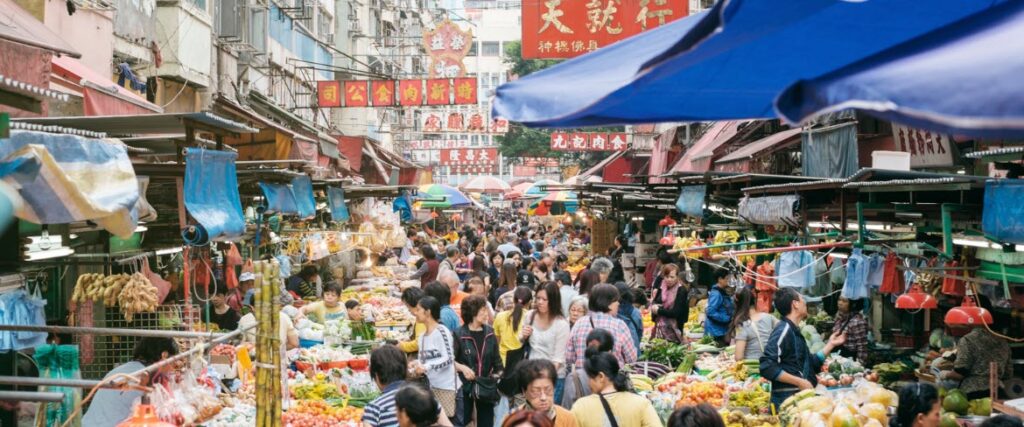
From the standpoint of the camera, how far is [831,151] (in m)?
11.5

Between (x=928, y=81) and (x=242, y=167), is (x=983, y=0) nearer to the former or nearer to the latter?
(x=928, y=81)

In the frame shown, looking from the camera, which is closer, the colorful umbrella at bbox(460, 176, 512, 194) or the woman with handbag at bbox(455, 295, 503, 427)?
the woman with handbag at bbox(455, 295, 503, 427)

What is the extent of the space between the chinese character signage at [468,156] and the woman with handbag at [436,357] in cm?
3823

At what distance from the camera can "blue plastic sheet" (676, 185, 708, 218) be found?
43.2ft

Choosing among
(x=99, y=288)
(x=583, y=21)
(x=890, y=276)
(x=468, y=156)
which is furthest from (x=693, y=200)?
(x=468, y=156)

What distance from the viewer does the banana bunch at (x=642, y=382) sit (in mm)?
9781

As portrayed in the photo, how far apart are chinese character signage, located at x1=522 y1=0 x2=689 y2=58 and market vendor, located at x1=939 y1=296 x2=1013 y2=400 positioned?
7.35 m

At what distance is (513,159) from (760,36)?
46723mm

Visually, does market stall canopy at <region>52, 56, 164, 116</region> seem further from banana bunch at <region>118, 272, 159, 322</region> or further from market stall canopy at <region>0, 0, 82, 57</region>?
market stall canopy at <region>0, 0, 82, 57</region>

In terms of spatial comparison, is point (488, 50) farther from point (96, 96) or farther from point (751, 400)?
point (96, 96)

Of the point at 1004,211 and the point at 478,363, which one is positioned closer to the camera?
the point at 1004,211

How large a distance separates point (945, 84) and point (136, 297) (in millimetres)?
6203

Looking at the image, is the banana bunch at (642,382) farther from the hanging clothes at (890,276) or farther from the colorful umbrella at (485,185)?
the colorful umbrella at (485,185)

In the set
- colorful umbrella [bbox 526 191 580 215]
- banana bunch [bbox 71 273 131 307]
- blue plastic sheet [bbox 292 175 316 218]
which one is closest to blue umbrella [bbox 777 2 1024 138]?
banana bunch [bbox 71 273 131 307]
